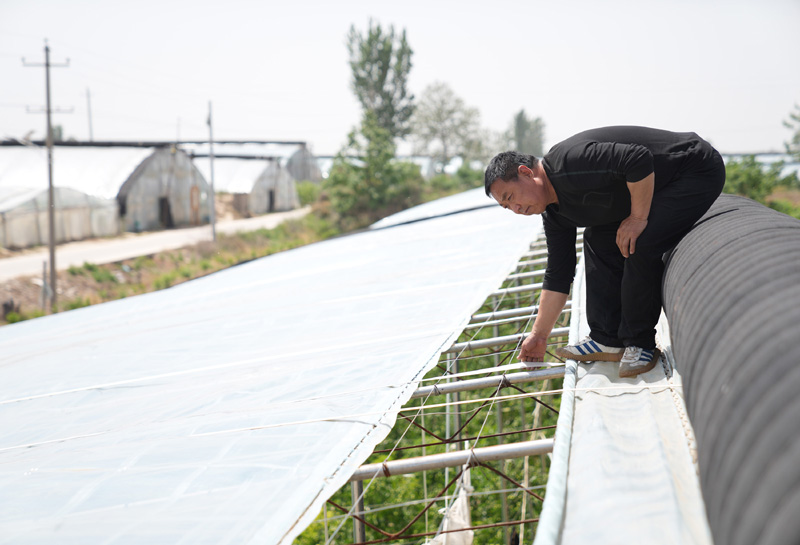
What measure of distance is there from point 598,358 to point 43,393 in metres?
3.25

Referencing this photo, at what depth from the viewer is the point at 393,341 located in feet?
12.2

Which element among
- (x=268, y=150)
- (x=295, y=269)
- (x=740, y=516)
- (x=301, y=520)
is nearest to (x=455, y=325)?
(x=301, y=520)

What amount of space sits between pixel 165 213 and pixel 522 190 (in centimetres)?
2798

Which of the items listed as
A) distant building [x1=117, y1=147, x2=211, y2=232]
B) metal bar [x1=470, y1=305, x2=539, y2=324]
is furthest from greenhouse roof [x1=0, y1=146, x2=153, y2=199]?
metal bar [x1=470, y1=305, x2=539, y2=324]

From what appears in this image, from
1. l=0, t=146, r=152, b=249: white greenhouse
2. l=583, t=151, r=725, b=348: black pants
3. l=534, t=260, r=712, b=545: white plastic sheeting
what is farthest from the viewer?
l=0, t=146, r=152, b=249: white greenhouse

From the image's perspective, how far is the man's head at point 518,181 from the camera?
100 inches

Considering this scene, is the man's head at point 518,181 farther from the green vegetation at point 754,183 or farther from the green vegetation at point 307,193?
the green vegetation at point 307,193

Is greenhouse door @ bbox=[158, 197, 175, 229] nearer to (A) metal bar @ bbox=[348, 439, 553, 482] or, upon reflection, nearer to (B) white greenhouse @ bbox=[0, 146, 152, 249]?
(B) white greenhouse @ bbox=[0, 146, 152, 249]

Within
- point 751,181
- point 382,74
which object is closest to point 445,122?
point 382,74

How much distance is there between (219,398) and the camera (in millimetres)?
3184

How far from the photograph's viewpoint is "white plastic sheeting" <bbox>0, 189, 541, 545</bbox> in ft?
6.65

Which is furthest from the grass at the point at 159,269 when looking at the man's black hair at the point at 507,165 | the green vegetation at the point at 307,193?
the man's black hair at the point at 507,165

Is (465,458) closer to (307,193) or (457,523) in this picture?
(457,523)

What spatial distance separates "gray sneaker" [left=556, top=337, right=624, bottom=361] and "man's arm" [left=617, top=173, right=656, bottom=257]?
393 millimetres
